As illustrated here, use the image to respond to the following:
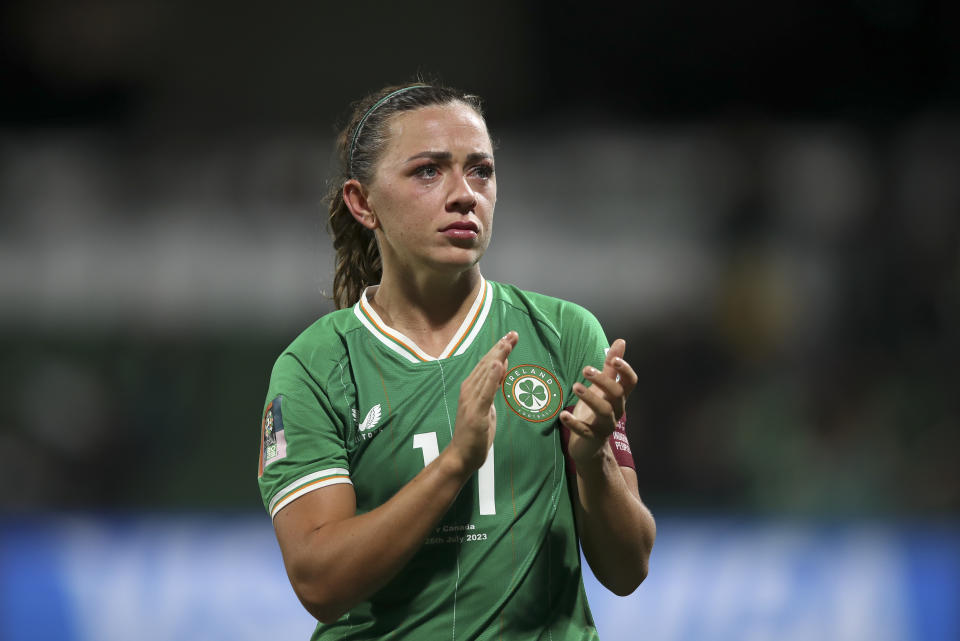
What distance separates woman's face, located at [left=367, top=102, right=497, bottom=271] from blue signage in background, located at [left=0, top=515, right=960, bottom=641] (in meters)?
2.32

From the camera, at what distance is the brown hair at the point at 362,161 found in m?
2.12

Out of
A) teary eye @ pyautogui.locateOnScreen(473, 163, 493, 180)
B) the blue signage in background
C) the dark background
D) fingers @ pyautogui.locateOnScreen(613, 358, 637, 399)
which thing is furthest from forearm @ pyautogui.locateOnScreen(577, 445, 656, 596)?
the dark background

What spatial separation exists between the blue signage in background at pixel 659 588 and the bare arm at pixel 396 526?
2.22m

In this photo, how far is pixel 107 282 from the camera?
21.8 feet

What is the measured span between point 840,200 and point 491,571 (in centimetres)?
536

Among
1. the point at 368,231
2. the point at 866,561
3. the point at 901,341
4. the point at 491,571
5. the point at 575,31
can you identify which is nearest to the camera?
the point at 491,571

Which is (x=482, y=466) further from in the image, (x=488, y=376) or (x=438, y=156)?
(x=438, y=156)

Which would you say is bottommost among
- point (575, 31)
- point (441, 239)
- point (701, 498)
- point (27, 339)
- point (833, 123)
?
point (701, 498)

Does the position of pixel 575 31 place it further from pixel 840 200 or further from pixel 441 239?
pixel 441 239

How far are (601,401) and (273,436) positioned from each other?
675 mm

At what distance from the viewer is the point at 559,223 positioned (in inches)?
262

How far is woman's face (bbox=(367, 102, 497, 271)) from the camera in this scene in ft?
6.53

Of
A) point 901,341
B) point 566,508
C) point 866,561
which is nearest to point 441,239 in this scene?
point 566,508

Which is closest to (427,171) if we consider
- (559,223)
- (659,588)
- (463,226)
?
(463,226)
